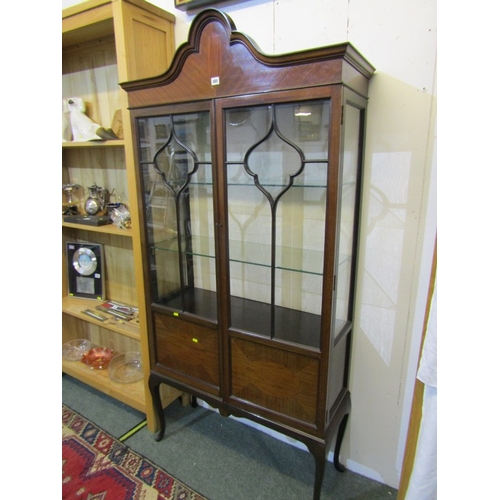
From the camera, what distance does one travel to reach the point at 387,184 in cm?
133

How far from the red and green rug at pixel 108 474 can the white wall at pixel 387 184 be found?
0.91m

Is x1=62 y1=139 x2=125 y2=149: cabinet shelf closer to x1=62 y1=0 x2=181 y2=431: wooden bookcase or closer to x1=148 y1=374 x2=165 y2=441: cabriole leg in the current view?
x1=62 y1=0 x2=181 y2=431: wooden bookcase

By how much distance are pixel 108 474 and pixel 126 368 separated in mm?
656

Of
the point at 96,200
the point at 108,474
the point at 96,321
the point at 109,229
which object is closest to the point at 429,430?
the point at 108,474

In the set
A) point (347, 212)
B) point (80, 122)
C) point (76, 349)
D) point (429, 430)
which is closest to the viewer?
point (429, 430)

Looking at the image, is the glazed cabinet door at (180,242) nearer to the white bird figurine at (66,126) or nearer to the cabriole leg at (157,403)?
the cabriole leg at (157,403)

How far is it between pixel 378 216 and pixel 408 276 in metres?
0.26

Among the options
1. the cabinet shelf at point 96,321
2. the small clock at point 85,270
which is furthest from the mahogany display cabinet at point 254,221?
the small clock at point 85,270

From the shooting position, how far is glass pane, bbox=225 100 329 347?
3.99 ft

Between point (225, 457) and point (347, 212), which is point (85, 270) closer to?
point (225, 457)

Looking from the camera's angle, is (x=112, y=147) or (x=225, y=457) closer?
(x=225, y=457)

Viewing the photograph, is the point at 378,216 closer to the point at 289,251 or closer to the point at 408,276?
the point at 408,276
